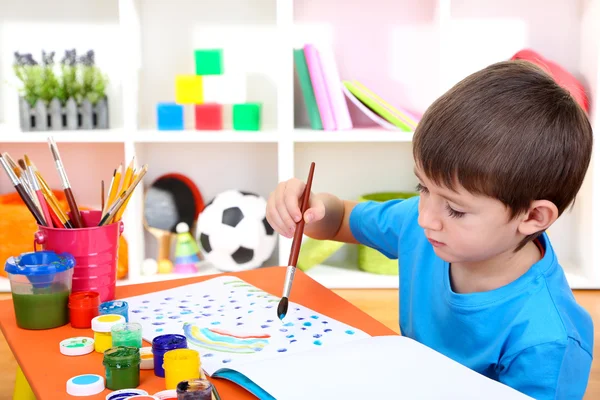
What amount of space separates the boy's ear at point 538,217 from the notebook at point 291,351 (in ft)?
0.64

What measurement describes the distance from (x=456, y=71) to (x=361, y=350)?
6.31 feet

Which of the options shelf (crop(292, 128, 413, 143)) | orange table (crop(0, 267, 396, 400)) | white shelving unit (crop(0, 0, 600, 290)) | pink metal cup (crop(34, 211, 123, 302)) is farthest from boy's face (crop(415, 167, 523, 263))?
white shelving unit (crop(0, 0, 600, 290))

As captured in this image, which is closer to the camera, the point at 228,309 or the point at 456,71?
the point at 228,309

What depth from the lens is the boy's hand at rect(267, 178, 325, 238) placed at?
95cm

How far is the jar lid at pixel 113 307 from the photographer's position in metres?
0.86

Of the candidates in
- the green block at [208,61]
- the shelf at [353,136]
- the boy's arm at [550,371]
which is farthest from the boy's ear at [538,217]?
the green block at [208,61]

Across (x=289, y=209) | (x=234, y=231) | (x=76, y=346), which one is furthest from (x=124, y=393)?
(x=234, y=231)

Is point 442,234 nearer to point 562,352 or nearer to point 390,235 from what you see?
point 562,352

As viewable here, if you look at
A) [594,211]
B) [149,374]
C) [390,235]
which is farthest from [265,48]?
[149,374]

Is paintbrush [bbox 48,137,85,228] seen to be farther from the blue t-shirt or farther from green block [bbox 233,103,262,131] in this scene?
green block [bbox 233,103,262,131]

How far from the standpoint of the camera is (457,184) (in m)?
0.80

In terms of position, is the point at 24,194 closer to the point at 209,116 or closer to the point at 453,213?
the point at 453,213

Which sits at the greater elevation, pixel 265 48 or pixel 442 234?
pixel 265 48

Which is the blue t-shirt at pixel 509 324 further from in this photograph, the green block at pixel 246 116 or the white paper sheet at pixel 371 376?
the green block at pixel 246 116
